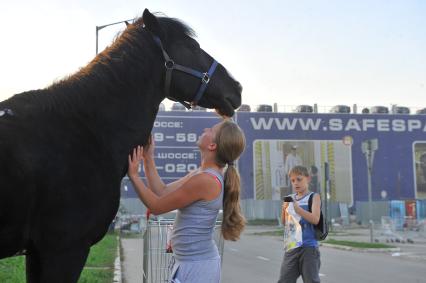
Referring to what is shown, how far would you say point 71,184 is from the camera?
2.69 m

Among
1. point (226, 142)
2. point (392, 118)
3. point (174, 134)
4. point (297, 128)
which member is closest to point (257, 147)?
point (297, 128)

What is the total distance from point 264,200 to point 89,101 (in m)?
49.4

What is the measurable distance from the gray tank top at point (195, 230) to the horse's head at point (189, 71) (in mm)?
643

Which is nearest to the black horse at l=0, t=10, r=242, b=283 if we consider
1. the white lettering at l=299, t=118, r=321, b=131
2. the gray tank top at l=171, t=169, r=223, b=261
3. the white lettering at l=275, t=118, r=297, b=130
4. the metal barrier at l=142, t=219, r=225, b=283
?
the gray tank top at l=171, t=169, r=223, b=261

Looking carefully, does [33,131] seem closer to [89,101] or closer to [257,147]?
[89,101]

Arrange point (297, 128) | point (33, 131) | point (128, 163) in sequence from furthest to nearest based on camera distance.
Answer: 1. point (297, 128)
2. point (128, 163)
3. point (33, 131)

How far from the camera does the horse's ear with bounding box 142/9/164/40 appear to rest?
129 inches

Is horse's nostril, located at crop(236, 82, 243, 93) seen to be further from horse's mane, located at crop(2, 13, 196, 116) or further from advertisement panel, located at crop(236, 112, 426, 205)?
advertisement panel, located at crop(236, 112, 426, 205)

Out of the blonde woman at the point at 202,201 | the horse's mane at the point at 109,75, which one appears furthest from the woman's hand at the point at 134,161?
the horse's mane at the point at 109,75

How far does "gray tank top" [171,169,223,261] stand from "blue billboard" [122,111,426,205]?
48184 mm

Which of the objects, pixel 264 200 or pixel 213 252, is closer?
pixel 213 252

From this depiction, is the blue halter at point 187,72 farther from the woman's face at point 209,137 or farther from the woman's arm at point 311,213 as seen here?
the woman's arm at point 311,213

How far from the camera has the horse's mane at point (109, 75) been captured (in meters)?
2.91

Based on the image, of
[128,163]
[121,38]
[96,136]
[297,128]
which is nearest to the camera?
[96,136]
